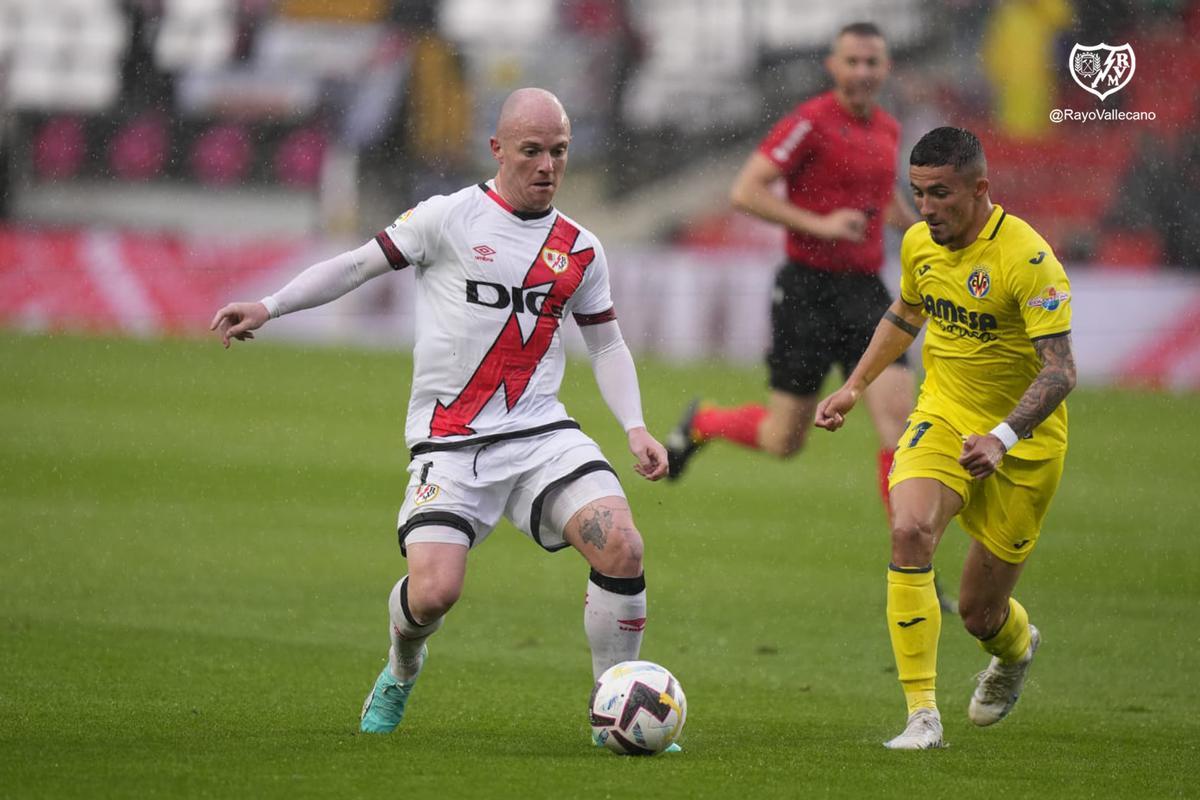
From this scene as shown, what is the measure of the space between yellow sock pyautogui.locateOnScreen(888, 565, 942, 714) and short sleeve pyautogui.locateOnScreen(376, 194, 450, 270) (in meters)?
1.85

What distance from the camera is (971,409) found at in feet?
19.6

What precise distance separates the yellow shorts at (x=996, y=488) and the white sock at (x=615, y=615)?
99 centimetres

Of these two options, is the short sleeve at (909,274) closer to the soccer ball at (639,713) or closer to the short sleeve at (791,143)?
the soccer ball at (639,713)

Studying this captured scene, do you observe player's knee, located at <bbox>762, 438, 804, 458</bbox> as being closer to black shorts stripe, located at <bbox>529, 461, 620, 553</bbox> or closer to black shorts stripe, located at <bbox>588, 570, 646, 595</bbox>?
black shorts stripe, located at <bbox>529, 461, 620, 553</bbox>

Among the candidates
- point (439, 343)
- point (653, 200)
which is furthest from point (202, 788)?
point (653, 200)

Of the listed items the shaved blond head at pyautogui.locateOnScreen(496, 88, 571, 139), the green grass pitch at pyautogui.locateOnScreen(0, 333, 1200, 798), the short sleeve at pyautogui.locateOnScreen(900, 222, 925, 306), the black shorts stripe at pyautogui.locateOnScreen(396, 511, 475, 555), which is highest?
the shaved blond head at pyautogui.locateOnScreen(496, 88, 571, 139)

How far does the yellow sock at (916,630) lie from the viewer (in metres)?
5.64

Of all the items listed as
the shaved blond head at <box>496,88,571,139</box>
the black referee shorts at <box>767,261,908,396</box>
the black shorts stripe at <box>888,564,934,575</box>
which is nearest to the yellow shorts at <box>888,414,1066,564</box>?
the black shorts stripe at <box>888,564,934,575</box>

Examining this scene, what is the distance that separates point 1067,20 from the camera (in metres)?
17.9

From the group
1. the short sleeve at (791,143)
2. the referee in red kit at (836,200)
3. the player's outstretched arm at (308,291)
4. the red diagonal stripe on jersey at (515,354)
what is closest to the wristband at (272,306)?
the player's outstretched arm at (308,291)

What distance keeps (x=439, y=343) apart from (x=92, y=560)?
4.46 m

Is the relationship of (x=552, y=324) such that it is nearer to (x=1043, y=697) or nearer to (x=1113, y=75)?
(x=1043, y=697)

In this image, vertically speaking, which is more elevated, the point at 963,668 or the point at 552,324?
the point at 552,324

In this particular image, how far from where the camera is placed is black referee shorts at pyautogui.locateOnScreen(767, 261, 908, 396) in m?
8.53
